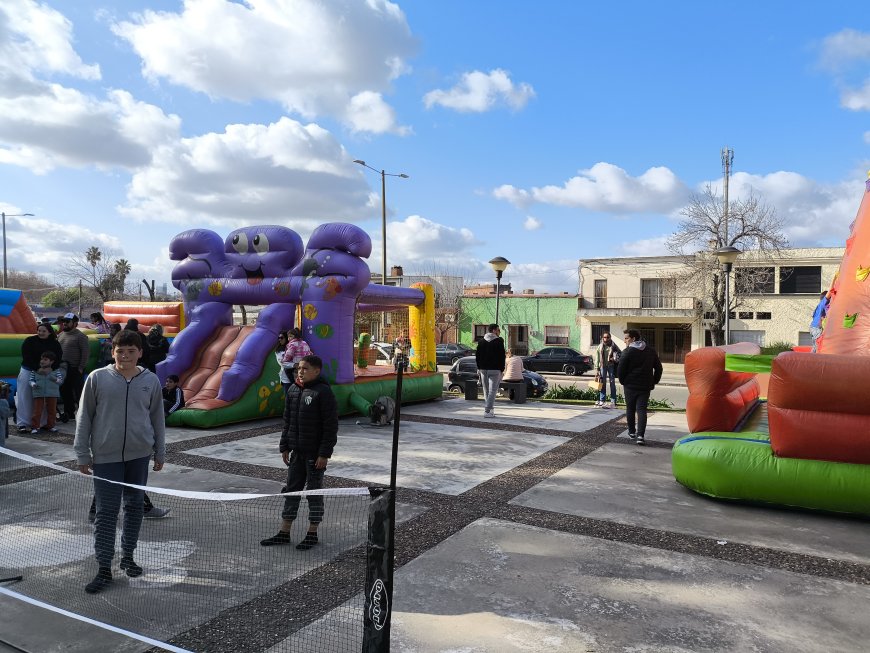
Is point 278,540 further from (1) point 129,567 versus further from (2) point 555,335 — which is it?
(2) point 555,335

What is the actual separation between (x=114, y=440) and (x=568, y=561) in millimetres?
3312

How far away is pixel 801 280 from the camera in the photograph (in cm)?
3203

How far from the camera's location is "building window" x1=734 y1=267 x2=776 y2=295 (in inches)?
1246

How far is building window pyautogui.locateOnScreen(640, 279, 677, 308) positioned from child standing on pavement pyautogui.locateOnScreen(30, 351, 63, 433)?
31897 millimetres

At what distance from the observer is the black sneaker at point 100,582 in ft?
12.7

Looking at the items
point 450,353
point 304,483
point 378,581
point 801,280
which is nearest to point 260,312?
point 304,483

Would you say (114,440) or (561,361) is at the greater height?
(114,440)

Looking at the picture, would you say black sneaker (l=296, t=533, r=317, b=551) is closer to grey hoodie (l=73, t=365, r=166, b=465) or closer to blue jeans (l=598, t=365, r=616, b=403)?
grey hoodie (l=73, t=365, r=166, b=465)

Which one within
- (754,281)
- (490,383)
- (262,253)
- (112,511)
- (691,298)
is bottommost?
(112,511)

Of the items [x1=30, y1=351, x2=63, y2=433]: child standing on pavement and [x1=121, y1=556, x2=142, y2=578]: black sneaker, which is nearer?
[x1=121, y1=556, x2=142, y2=578]: black sneaker

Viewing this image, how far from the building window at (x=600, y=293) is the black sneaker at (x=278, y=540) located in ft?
111

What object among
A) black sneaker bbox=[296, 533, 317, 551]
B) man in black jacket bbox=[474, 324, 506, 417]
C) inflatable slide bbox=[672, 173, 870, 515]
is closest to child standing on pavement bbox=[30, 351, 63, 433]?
black sneaker bbox=[296, 533, 317, 551]

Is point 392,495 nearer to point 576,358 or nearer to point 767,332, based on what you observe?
point 576,358

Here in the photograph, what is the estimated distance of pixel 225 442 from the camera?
8.71 meters
